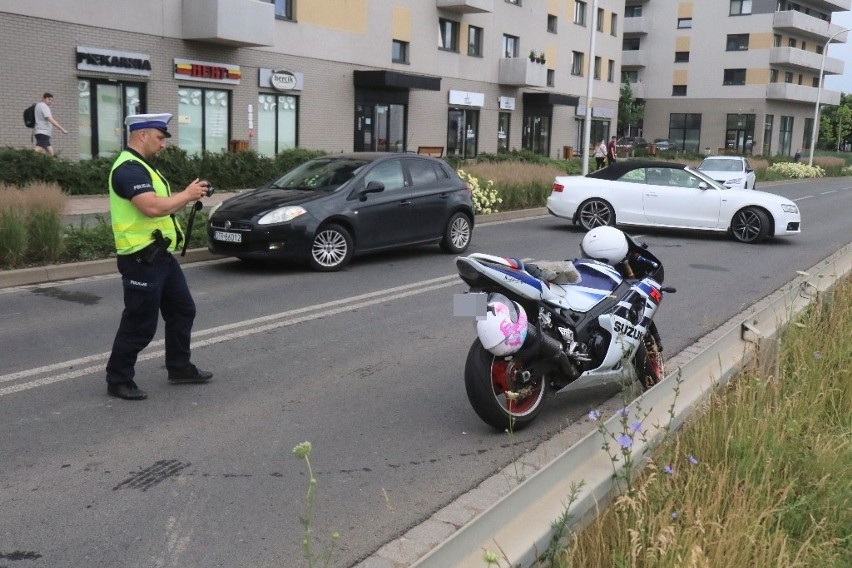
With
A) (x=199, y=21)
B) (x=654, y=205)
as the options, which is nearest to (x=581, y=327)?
(x=654, y=205)

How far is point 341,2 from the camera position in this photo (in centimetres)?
3109

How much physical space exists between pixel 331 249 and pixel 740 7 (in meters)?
66.9

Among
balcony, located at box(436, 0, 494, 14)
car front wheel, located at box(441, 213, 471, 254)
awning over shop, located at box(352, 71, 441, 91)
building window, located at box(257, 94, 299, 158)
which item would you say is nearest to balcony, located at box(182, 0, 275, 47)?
building window, located at box(257, 94, 299, 158)

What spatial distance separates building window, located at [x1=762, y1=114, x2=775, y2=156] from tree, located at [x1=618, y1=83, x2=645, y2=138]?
991 cm

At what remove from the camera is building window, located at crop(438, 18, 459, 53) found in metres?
37.8

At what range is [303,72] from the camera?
30.0 metres

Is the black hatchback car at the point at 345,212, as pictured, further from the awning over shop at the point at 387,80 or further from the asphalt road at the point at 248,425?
the awning over shop at the point at 387,80

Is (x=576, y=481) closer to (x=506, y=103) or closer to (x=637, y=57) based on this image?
(x=506, y=103)

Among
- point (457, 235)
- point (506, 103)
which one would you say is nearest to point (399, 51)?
point (506, 103)

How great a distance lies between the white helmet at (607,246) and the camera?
19.6ft

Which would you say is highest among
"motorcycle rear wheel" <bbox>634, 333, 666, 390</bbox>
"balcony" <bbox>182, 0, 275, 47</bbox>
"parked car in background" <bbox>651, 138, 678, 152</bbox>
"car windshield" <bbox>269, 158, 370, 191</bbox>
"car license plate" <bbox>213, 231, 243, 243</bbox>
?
"balcony" <bbox>182, 0, 275, 47</bbox>

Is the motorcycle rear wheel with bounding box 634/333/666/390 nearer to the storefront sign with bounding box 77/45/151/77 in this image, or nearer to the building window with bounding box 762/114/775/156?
the storefront sign with bounding box 77/45/151/77

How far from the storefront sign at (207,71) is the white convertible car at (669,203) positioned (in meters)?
13.1

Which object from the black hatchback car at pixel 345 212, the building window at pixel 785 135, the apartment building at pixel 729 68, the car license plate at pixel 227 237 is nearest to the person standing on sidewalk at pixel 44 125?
the black hatchback car at pixel 345 212
